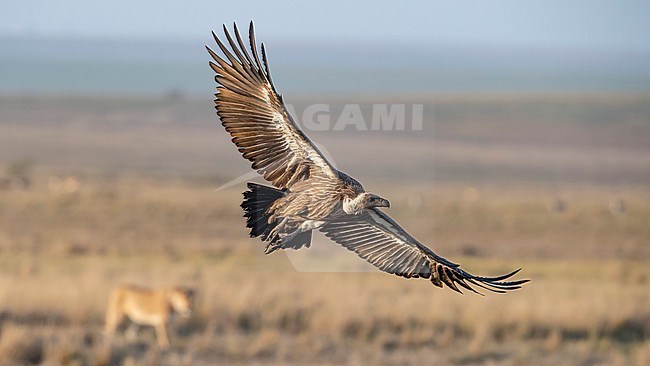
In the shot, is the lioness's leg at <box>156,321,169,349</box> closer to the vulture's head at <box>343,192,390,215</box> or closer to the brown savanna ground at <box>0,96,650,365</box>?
the brown savanna ground at <box>0,96,650,365</box>

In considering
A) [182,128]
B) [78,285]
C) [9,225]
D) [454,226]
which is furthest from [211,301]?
[182,128]

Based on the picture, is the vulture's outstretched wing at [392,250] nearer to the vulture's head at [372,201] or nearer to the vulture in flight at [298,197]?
the vulture in flight at [298,197]

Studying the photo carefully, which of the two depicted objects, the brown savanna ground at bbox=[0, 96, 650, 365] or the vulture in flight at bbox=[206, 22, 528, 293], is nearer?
the vulture in flight at bbox=[206, 22, 528, 293]

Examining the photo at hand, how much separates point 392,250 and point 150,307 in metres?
12.9

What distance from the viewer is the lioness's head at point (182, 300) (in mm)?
16094

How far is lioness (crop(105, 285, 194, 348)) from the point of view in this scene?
639 inches

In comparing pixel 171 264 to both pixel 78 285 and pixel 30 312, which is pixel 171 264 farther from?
pixel 30 312

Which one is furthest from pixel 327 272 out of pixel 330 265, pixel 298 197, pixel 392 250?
pixel 298 197

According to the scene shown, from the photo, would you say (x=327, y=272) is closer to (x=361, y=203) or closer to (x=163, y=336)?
(x=163, y=336)

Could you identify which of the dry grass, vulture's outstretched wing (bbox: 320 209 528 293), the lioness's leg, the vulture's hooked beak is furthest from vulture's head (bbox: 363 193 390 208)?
the lioness's leg

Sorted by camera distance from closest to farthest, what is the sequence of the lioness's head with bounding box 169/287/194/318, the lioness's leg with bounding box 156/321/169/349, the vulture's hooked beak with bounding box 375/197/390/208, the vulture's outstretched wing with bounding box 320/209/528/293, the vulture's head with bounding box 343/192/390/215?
the vulture's hooked beak with bounding box 375/197/390/208
the vulture's head with bounding box 343/192/390/215
the vulture's outstretched wing with bounding box 320/209/528/293
the lioness's head with bounding box 169/287/194/318
the lioness's leg with bounding box 156/321/169/349

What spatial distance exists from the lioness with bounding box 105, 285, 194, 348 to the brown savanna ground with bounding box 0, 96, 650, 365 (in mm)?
376

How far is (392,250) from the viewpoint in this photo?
4125mm

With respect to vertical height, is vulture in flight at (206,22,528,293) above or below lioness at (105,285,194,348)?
above
